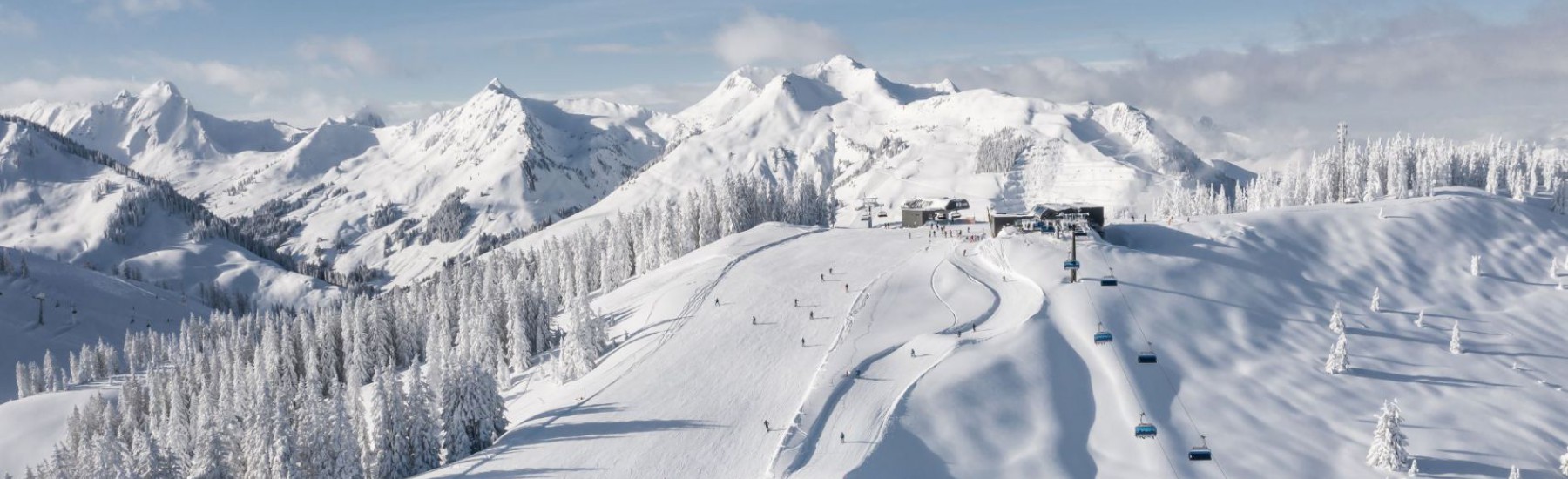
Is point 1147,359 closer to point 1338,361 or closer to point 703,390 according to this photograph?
point 1338,361

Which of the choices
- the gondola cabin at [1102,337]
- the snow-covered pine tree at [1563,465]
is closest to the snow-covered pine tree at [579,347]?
the gondola cabin at [1102,337]

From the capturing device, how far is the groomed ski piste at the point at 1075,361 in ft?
205

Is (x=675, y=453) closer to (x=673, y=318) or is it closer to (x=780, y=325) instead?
(x=780, y=325)

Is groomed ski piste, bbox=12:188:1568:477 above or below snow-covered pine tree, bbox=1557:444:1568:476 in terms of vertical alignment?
above

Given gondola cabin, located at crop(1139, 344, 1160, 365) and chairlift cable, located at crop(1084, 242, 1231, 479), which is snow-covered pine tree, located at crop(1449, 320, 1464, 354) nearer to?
chairlift cable, located at crop(1084, 242, 1231, 479)

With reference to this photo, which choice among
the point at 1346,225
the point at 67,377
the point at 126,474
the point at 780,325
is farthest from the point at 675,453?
the point at 67,377

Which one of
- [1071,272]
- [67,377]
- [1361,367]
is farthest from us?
[67,377]

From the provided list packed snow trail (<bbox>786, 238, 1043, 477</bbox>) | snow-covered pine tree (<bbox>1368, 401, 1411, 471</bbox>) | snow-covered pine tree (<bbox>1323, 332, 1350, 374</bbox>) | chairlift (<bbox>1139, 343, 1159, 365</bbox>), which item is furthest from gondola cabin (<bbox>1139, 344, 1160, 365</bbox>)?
snow-covered pine tree (<bbox>1323, 332, 1350, 374</bbox>)

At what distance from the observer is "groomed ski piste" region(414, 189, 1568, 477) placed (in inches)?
2464

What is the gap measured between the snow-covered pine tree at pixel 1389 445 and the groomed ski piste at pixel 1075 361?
5.44ft

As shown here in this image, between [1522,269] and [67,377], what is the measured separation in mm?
246647

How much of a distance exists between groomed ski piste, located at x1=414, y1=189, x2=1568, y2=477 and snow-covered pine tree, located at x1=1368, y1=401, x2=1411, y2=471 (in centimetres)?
166

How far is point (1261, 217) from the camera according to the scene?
391ft

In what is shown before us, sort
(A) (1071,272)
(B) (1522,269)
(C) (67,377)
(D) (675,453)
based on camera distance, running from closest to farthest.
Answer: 1. (D) (675,453)
2. (A) (1071,272)
3. (B) (1522,269)
4. (C) (67,377)
